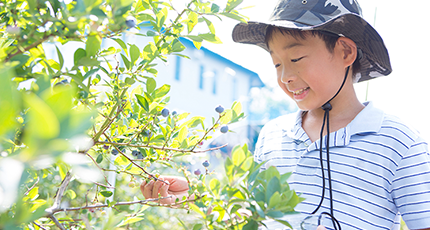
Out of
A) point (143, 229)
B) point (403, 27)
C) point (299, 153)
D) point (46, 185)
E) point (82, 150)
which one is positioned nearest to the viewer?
point (82, 150)

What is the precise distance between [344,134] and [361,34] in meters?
0.31

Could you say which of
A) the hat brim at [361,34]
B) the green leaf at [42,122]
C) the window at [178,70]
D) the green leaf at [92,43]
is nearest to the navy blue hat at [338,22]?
the hat brim at [361,34]

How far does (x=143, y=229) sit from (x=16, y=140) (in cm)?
212

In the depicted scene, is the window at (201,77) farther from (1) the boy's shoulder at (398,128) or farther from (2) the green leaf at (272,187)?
(2) the green leaf at (272,187)

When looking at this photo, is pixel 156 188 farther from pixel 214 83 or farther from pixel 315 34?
pixel 214 83

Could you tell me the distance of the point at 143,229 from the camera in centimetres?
229

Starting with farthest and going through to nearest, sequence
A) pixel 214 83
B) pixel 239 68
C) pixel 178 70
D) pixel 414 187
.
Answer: pixel 239 68, pixel 214 83, pixel 178 70, pixel 414 187

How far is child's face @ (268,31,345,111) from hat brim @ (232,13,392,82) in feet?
0.17

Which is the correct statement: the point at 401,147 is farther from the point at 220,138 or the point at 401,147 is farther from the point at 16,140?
the point at 220,138

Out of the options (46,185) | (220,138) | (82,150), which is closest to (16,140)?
(82,150)

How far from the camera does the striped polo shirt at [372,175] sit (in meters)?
0.79

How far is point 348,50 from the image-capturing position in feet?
3.12

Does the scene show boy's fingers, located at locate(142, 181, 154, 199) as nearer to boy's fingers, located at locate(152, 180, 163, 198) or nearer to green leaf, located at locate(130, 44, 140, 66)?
boy's fingers, located at locate(152, 180, 163, 198)

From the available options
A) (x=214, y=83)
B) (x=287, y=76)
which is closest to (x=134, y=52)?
(x=287, y=76)
